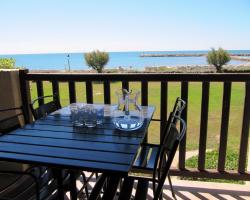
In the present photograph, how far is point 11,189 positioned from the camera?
1828 mm

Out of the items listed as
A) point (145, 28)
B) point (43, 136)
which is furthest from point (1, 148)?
point (145, 28)

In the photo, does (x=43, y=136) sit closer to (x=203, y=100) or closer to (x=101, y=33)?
(x=203, y=100)

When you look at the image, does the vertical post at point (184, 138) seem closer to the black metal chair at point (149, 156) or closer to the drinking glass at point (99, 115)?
the black metal chair at point (149, 156)

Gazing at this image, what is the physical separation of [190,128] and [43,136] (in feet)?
14.4

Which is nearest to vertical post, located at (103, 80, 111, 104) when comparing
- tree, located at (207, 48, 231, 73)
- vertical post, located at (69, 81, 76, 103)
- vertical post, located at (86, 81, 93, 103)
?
vertical post, located at (86, 81, 93, 103)

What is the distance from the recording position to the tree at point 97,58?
2147cm

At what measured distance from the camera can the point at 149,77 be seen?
2531 mm

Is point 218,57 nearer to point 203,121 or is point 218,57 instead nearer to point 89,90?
point 203,121

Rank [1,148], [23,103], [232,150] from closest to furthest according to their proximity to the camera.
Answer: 1. [1,148]
2. [23,103]
3. [232,150]

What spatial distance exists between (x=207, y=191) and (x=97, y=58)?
65.0ft

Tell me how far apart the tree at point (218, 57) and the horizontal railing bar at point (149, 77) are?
2082 centimetres

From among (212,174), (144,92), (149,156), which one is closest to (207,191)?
(212,174)

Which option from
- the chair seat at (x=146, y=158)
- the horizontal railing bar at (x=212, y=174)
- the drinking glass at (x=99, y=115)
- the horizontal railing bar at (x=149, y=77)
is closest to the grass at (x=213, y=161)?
the horizontal railing bar at (x=212, y=174)

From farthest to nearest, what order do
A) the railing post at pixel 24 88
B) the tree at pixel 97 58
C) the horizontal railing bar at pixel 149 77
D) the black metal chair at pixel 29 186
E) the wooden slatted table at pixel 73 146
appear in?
the tree at pixel 97 58
the railing post at pixel 24 88
the horizontal railing bar at pixel 149 77
the black metal chair at pixel 29 186
the wooden slatted table at pixel 73 146
